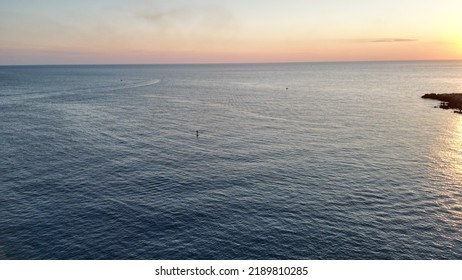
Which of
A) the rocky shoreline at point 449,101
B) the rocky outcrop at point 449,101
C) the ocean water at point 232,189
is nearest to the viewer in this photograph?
the ocean water at point 232,189

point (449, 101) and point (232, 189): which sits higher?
point (449, 101)

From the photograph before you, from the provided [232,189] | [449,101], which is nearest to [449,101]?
[449,101]

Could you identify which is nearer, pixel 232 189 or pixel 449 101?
pixel 232 189

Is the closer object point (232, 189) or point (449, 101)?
point (232, 189)

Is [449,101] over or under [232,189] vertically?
over

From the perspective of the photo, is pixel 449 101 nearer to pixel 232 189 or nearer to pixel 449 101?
pixel 449 101

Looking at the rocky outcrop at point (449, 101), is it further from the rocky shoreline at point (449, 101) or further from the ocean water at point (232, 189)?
the ocean water at point (232, 189)

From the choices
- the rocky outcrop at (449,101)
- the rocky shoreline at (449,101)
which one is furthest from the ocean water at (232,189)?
the rocky outcrop at (449,101)
